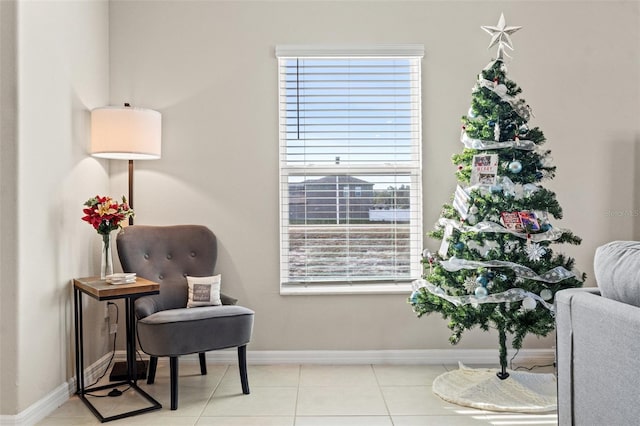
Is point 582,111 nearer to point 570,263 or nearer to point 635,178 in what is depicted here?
point 635,178

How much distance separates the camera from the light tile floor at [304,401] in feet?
8.02

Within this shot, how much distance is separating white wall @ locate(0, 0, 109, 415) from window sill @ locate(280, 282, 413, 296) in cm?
130

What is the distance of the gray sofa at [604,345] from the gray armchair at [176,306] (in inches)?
64.9

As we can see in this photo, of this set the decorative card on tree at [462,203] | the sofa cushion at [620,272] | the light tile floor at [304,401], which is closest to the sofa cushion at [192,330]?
the light tile floor at [304,401]

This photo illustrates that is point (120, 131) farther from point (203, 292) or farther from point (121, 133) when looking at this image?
point (203, 292)

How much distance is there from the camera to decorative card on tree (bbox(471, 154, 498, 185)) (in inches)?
105

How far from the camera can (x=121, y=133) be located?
2.95 m

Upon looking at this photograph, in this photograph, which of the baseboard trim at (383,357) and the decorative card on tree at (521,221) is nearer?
the decorative card on tree at (521,221)

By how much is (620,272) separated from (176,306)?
247cm

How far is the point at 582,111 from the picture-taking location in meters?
3.40

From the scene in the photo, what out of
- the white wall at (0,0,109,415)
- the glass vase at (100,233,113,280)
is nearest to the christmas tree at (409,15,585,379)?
the glass vase at (100,233,113,280)

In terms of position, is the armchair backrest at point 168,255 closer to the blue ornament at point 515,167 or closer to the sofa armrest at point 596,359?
the blue ornament at point 515,167

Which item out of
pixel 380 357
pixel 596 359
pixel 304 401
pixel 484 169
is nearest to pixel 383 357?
pixel 380 357

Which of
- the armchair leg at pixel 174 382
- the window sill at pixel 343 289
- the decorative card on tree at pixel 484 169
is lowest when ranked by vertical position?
the armchair leg at pixel 174 382
